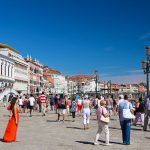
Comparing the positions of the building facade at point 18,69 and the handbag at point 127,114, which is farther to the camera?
the building facade at point 18,69

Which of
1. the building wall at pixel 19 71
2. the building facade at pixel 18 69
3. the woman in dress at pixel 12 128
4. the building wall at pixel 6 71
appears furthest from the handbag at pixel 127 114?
the building wall at pixel 19 71

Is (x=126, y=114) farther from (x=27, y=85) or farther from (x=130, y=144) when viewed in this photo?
(x=27, y=85)

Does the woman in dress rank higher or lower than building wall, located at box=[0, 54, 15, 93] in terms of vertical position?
lower

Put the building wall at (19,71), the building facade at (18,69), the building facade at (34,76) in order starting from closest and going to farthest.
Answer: the building facade at (18,69) → the building wall at (19,71) → the building facade at (34,76)

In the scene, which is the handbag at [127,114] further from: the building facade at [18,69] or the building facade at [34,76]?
the building facade at [34,76]

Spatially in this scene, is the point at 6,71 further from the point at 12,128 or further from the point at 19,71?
the point at 12,128

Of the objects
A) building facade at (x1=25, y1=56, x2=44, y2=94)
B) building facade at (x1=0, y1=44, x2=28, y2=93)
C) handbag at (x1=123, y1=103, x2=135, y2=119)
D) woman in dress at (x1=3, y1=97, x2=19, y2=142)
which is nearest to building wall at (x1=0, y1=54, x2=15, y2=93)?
building facade at (x1=0, y1=44, x2=28, y2=93)

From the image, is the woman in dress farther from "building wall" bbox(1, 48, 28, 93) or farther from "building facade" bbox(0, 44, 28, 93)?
"building wall" bbox(1, 48, 28, 93)

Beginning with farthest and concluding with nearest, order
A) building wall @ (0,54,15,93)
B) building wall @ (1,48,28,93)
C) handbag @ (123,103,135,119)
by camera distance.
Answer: building wall @ (1,48,28,93) < building wall @ (0,54,15,93) < handbag @ (123,103,135,119)

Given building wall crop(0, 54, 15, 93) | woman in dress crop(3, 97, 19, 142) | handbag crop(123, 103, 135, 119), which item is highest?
building wall crop(0, 54, 15, 93)

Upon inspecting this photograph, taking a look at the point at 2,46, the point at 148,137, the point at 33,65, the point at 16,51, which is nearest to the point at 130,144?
the point at 148,137

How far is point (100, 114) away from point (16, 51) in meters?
98.1

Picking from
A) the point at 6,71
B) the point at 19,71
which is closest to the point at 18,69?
the point at 19,71

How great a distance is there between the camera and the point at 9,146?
33.4 ft
